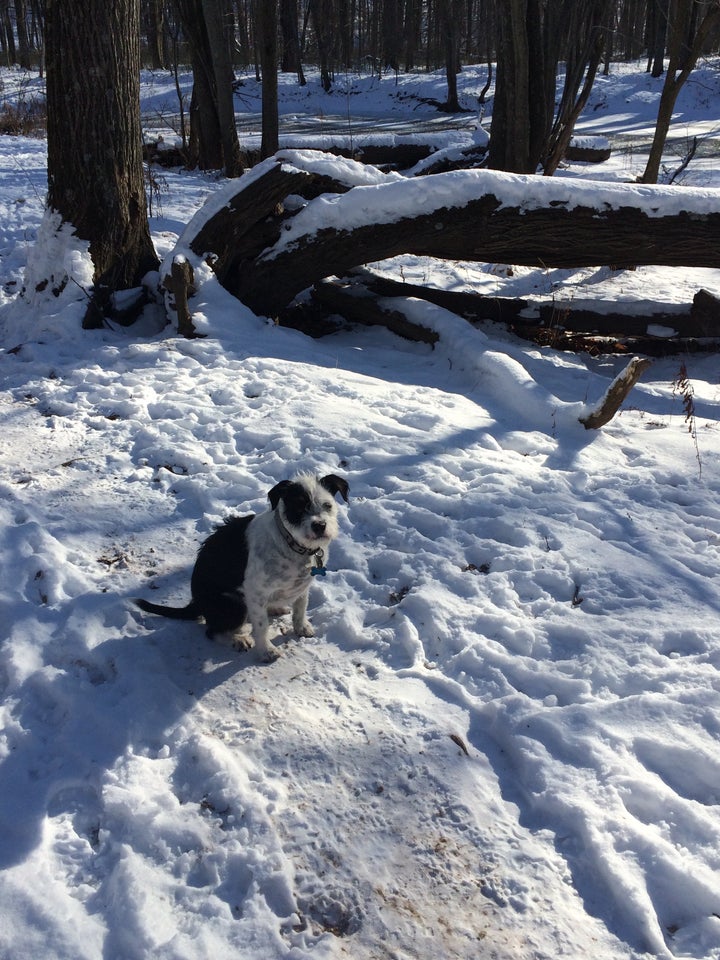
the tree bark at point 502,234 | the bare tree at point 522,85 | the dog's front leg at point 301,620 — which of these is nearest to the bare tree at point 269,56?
the bare tree at point 522,85

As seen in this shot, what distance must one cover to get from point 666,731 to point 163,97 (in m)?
38.5

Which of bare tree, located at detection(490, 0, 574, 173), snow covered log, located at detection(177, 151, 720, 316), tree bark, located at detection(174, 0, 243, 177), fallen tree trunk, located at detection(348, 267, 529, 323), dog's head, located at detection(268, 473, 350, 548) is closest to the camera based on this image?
dog's head, located at detection(268, 473, 350, 548)

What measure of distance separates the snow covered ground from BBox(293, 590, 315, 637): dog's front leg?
0.12 m

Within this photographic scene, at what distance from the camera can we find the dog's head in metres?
3.50

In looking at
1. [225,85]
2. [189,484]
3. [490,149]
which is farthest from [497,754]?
[225,85]

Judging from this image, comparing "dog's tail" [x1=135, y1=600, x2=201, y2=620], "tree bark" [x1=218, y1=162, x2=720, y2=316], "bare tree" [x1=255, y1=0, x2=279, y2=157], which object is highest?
"bare tree" [x1=255, y1=0, x2=279, y2=157]

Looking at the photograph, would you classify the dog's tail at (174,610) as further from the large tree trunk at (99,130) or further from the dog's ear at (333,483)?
the large tree trunk at (99,130)

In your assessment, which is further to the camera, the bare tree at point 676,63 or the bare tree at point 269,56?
the bare tree at point 269,56

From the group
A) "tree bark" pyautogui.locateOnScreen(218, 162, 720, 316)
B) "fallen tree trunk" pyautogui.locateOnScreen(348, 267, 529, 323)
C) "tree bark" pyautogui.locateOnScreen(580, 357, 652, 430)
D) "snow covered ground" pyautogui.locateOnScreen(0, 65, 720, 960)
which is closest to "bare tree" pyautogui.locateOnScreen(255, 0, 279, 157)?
"fallen tree trunk" pyautogui.locateOnScreen(348, 267, 529, 323)

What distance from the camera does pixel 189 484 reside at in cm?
509

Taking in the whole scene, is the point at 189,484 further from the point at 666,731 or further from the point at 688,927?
the point at 688,927

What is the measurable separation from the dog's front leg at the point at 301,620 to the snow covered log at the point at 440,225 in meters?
5.01

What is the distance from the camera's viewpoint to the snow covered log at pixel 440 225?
7.45 metres

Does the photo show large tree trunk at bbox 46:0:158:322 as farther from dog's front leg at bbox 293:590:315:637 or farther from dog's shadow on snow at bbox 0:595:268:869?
dog's front leg at bbox 293:590:315:637
